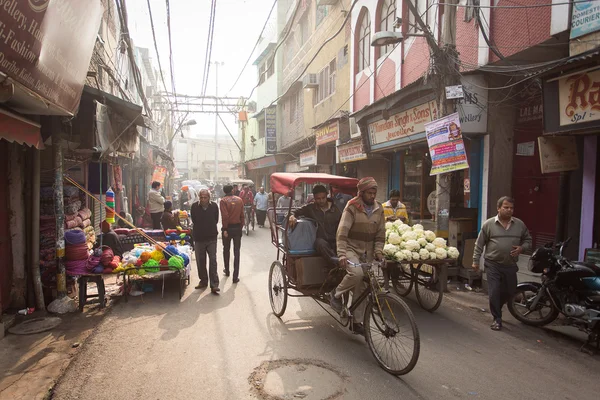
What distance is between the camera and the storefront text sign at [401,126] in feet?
29.0

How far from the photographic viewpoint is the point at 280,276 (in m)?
5.78

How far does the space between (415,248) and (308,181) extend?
1.86 m

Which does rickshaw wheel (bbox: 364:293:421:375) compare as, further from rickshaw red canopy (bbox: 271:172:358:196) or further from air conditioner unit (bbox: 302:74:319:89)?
air conditioner unit (bbox: 302:74:319:89)

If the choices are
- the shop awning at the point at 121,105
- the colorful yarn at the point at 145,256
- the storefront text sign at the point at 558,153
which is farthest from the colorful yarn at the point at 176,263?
the storefront text sign at the point at 558,153

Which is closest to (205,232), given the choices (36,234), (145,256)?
(145,256)

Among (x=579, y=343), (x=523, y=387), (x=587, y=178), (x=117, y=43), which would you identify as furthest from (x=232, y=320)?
(x=117, y=43)

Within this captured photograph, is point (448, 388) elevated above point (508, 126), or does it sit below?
below

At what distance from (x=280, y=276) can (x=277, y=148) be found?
20.8 metres

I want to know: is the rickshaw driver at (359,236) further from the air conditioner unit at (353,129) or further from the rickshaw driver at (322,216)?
the air conditioner unit at (353,129)

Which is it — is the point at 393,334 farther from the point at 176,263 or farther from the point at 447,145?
the point at 447,145

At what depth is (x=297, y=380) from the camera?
3.77 m

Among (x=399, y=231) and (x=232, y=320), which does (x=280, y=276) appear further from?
(x=399, y=231)

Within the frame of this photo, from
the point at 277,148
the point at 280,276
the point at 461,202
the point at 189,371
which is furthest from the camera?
the point at 277,148

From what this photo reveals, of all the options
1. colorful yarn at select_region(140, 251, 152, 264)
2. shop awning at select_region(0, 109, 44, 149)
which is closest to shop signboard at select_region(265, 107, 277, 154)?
colorful yarn at select_region(140, 251, 152, 264)
